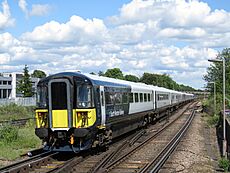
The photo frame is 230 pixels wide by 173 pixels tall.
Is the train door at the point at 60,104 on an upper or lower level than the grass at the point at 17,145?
upper

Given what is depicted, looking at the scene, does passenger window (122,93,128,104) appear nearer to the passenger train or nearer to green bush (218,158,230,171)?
the passenger train

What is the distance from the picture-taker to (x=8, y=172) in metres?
11.8

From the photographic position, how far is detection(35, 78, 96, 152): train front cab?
1494 cm

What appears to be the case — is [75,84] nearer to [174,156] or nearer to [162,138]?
[174,156]

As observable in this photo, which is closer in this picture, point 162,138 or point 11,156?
point 11,156

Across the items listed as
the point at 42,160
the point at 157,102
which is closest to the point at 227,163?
the point at 42,160

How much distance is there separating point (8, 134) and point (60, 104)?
526cm

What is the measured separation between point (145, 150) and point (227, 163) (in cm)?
517

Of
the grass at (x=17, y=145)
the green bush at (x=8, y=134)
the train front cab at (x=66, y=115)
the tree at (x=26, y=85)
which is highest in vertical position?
the tree at (x=26, y=85)

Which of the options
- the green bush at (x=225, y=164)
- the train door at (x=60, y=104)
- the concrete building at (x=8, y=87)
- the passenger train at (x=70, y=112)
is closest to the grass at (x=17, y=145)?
the passenger train at (x=70, y=112)

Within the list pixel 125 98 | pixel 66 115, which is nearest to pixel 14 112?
pixel 125 98

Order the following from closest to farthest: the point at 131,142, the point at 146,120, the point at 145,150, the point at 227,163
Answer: the point at 227,163 < the point at 145,150 < the point at 131,142 < the point at 146,120

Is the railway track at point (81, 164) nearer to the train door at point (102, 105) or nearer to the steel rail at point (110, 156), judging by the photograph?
the steel rail at point (110, 156)

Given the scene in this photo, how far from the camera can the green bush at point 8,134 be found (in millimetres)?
19109
